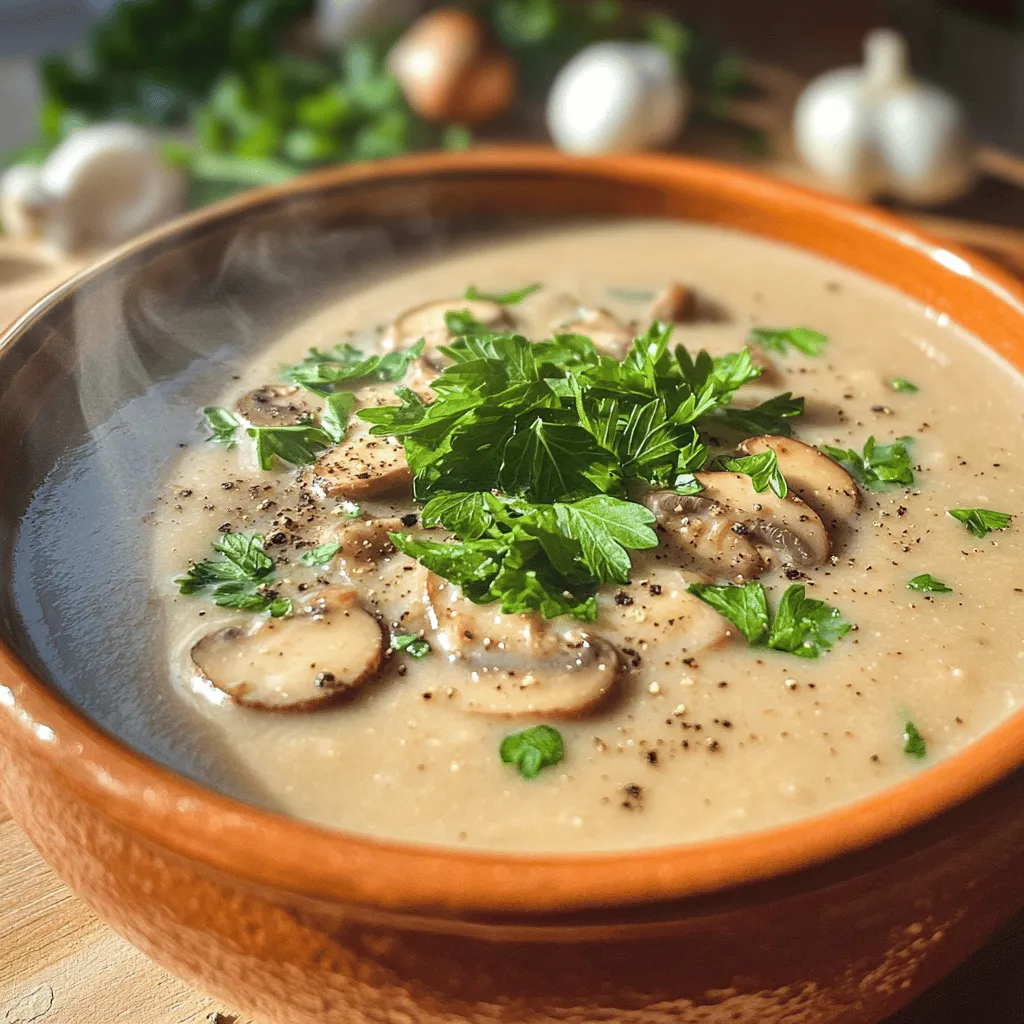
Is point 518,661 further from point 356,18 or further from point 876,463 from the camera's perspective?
point 356,18

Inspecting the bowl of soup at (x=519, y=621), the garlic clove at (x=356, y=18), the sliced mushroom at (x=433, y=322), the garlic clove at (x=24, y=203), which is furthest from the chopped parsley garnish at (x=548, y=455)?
the garlic clove at (x=356, y=18)

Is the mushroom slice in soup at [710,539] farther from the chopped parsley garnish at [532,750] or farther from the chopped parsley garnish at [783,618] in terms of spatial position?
the chopped parsley garnish at [532,750]

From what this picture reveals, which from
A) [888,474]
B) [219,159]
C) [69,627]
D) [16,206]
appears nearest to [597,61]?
[219,159]

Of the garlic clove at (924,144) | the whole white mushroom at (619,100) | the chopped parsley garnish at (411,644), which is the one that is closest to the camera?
the chopped parsley garnish at (411,644)

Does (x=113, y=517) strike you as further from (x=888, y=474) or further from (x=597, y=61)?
(x=597, y=61)

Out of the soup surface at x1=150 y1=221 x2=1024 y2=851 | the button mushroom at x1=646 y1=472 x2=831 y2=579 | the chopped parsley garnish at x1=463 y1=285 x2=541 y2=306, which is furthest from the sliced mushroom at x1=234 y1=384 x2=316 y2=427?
the button mushroom at x1=646 y1=472 x2=831 y2=579

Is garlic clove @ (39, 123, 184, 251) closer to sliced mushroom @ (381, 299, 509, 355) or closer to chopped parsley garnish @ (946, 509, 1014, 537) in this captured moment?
sliced mushroom @ (381, 299, 509, 355)
